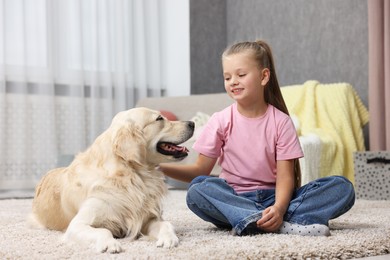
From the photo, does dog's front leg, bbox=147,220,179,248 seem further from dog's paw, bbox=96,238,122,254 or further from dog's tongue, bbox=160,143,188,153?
dog's tongue, bbox=160,143,188,153

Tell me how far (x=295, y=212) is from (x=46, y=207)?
2.79ft

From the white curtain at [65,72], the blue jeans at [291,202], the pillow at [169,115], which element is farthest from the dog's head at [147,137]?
the white curtain at [65,72]

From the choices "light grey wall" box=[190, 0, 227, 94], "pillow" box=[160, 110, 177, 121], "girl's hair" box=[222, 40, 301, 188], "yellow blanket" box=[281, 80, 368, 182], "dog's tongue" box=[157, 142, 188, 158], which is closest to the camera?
"dog's tongue" box=[157, 142, 188, 158]

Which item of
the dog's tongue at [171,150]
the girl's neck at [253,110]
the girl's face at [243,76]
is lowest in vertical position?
the dog's tongue at [171,150]

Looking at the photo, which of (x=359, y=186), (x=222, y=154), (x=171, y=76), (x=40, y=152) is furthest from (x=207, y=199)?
(x=171, y=76)

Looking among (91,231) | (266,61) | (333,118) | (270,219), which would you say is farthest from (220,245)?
(333,118)

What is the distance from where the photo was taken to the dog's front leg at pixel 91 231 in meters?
1.51

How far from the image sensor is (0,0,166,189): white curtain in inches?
165

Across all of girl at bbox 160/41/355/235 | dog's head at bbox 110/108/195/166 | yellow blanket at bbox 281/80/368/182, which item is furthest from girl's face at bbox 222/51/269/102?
yellow blanket at bbox 281/80/368/182

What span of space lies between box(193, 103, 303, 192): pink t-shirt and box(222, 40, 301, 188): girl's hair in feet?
0.19

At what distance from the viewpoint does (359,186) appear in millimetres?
3529

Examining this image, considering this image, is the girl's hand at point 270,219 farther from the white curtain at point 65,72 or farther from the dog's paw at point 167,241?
the white curtain at point 65,72

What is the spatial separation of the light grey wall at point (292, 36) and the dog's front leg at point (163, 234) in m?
2.79

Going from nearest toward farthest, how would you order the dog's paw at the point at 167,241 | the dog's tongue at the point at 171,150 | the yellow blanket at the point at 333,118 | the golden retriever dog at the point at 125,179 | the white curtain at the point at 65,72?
the dog's paw at the point at 167,241
the golden retriever dog at the point at 125,179
the dog's tongue at the point at 171,150
the yellow blanket at the point at 333,118
the white curtain at the point at 65,72
